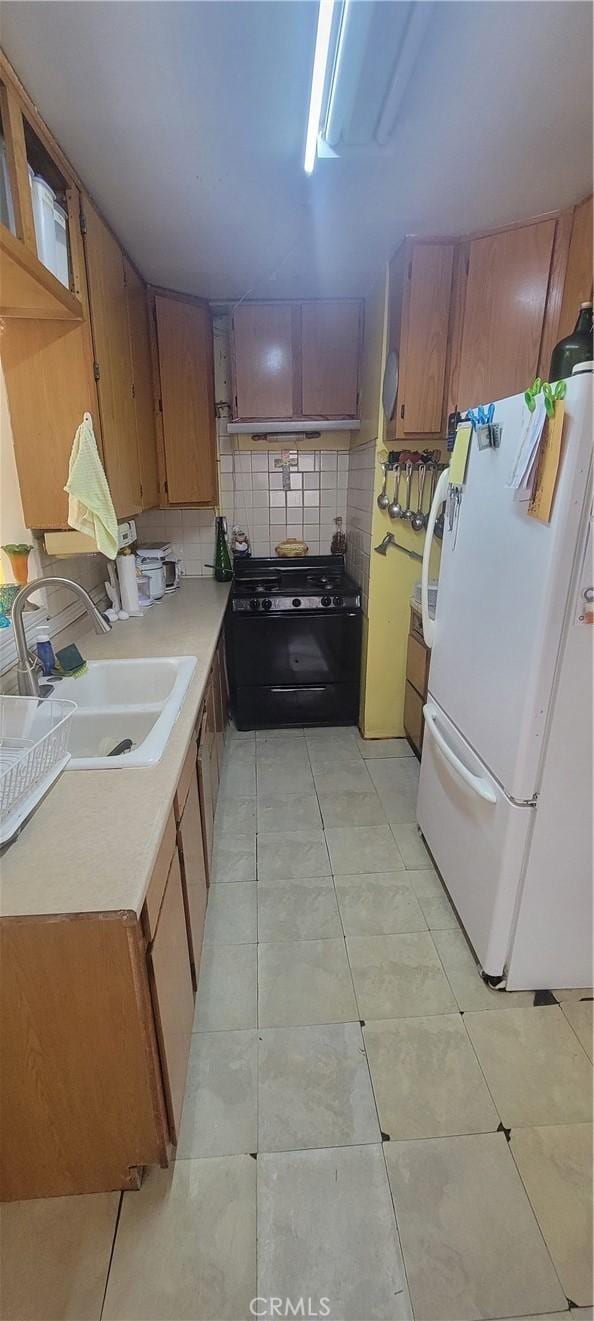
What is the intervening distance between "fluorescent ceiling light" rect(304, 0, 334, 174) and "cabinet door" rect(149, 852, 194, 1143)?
5.70ft

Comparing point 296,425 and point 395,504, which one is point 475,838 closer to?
point 395,504

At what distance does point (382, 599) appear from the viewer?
2.75 metres

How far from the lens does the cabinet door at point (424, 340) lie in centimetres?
210

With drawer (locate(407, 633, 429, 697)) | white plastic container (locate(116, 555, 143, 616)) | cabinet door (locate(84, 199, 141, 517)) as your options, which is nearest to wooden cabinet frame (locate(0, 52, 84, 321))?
cabinet door (locate(84, 199, 141, 517))

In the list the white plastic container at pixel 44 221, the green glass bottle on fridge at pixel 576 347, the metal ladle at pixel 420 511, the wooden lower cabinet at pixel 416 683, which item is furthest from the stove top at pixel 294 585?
the white plastic container at pixel 44 221

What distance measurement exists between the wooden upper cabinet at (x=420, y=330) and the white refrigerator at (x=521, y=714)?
76 cm

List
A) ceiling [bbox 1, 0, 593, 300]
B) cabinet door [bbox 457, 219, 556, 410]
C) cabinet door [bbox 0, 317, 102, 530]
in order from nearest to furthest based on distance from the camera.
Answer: ceiling [bbox 1, 0, 593, 300], cabinet door [bbox 0, 317, 102, 530], cabinet door [bbox 457, 219, 556, 410]

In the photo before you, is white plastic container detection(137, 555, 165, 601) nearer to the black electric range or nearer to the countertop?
the black electric range

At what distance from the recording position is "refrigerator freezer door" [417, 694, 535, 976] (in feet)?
4.62

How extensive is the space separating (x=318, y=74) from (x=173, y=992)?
6.61 ft

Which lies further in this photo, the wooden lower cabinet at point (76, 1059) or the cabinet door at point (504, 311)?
the cabinet door at point (504, 311)

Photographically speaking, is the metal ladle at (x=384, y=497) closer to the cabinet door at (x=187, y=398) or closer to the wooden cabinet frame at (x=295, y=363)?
the wooden cabinet frame at (x=295, y=363)

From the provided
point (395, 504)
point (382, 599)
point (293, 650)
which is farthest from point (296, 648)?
point (395, 504)

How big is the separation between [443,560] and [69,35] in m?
1.54
